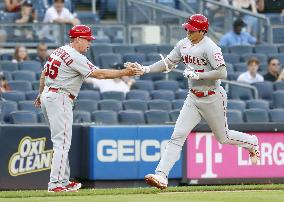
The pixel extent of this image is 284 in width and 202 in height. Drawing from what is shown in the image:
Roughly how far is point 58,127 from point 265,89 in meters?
7.18

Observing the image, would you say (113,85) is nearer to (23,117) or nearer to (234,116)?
(234,116)

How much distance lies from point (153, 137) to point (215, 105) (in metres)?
2.69

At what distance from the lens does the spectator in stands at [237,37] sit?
66.8 ft

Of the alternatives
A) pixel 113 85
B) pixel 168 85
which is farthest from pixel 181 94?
pixel 113 85

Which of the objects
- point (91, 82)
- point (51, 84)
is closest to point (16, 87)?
point (91, 82)

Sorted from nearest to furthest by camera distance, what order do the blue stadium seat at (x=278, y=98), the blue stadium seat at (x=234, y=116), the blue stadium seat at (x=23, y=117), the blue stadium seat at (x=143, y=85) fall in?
the blue stadium seat at (x=23, y=117) → the blue stadium seat at (x=234, y=116) → the blue stadium seat at (x=278, y=98) → the blue stadium seat at (x=143, y=85)

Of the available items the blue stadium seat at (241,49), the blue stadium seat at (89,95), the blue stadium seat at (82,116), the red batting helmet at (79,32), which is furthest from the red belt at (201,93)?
the blue stadium seat at (241,49)

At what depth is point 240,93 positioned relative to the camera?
18.5 m

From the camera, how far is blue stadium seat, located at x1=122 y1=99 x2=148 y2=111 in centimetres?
1705

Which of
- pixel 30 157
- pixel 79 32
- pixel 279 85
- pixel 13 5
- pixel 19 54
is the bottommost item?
pixel 30 157

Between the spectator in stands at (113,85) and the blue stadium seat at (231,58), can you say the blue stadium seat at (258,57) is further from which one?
the spectator in stands at (113,85)

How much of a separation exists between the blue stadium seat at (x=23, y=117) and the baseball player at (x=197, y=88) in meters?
3.88

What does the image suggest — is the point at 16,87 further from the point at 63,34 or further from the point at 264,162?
the point at 264,162

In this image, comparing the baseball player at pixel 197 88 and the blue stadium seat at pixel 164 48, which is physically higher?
the blue stadium seat at pixel 164 48
